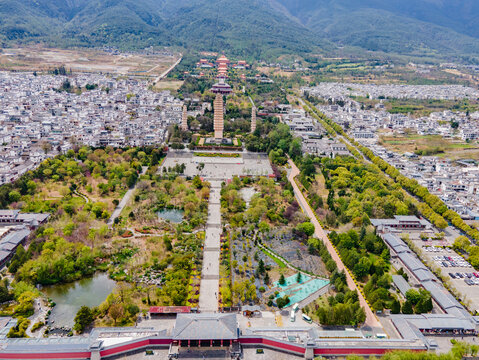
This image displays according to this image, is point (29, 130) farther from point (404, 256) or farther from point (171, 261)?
point (404, 256)

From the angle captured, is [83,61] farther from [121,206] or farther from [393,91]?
[121,206]

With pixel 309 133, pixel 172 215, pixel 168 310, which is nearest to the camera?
pixel 168 310

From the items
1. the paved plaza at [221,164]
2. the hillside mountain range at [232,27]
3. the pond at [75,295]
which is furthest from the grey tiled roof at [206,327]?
the hillside mountain range at [232,27]

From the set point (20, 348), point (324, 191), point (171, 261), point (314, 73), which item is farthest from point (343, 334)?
point (314, 73)

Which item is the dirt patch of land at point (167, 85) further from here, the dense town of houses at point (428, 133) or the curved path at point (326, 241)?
the curved path at point (326, 241)

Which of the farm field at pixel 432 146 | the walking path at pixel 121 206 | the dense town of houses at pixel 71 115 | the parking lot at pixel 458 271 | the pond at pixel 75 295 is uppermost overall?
the dense town of houses at pixel 71 115

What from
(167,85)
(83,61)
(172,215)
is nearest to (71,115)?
(167,85)
